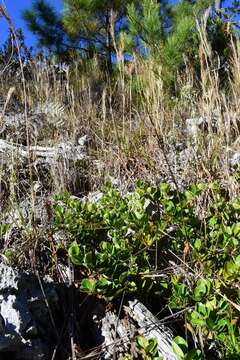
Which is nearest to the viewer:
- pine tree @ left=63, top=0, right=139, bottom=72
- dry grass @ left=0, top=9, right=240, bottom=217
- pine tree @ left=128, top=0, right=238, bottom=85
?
dry grass @ left=0, top=9, right=240, bottom=217

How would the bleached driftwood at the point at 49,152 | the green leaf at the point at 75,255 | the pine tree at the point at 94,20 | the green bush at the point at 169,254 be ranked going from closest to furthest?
the green bush at the point at 169,254, the green leaf at the point at 75,255, the bleached driftwood at the point at 49,152, the pine tree at the point at 94,20

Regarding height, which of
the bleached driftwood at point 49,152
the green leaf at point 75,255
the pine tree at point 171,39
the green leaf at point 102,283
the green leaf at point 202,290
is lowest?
the green leaf at point 202,290

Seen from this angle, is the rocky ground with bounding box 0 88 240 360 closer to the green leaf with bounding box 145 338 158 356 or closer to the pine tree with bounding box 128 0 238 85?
the green leaf with bounding box 145 338 158 356

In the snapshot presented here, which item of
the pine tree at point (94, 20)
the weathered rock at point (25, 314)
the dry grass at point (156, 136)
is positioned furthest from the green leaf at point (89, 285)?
the pine tree at point (94, 20)

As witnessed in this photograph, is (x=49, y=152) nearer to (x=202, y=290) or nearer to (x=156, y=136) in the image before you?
(x=156, y=136)

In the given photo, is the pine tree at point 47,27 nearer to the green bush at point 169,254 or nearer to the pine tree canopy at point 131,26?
the pine tree canopy at point 131,26

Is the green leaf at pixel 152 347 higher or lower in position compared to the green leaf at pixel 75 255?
lower

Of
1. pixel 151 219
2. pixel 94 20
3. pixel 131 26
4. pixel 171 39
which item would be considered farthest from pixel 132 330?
pixel 94 20

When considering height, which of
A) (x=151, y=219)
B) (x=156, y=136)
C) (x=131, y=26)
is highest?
(x=131, y=26)

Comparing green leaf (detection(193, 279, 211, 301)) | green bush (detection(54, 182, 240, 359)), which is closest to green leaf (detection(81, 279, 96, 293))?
green bush (detection(54, 182, 240, 359))

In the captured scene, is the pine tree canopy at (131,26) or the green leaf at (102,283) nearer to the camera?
the green leaf at (102,283)

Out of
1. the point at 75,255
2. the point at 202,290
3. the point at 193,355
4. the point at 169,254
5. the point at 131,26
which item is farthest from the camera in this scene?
the point at 131,26

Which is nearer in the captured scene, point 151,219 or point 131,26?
point 151,219

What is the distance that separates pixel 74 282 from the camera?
1119mm
